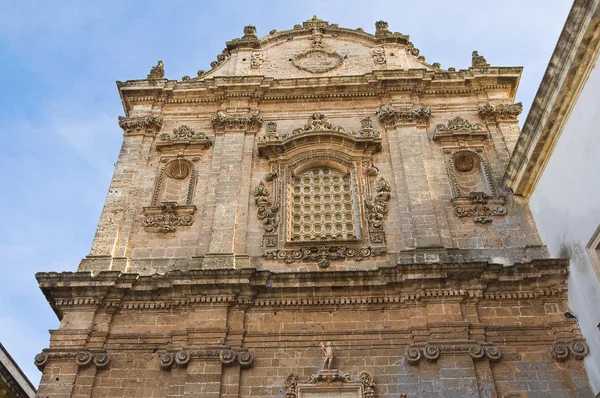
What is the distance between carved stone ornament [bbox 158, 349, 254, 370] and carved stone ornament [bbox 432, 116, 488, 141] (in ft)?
23.4

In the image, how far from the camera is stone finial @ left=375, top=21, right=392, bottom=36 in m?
17.5

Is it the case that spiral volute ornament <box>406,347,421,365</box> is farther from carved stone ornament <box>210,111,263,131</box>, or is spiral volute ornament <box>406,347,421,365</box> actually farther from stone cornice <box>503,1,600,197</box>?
carved stone ornament <box>210,111,263,131</box>

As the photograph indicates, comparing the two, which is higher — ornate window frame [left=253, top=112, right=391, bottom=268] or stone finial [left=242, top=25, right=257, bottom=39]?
stone finial [left=242, top=25, right=257, bottom=39]

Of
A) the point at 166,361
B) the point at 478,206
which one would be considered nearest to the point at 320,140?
the point at 478,206

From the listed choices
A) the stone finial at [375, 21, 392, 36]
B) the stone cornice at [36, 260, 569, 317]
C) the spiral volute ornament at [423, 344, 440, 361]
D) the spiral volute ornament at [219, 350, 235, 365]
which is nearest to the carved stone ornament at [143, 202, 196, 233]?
the stone cornice at [36, 260, 569, 317]

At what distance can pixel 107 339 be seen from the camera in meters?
10.7

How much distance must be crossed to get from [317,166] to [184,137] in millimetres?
3395

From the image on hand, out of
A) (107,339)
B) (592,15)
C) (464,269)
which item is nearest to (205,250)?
(107,339)

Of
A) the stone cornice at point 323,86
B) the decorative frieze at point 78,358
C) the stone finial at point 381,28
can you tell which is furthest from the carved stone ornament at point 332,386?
the stone finial at point 381,28

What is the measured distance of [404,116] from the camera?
Answer: 47.5 ft

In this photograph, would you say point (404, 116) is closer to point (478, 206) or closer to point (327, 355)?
point (478, 206)

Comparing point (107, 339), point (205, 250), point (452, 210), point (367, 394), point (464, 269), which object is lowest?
point (367, 394)

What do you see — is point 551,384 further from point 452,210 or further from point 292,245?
point 292,245

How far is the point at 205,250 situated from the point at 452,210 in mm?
5336
